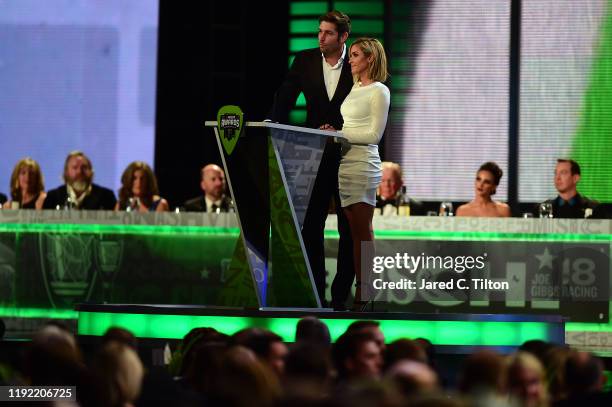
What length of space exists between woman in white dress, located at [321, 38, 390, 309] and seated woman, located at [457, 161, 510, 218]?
264cm

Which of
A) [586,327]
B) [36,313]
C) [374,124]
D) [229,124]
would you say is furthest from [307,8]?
[229,124]

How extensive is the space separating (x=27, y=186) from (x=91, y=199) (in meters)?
0.52

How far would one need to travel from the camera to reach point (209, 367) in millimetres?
4160

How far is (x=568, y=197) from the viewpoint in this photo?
28.3 ft

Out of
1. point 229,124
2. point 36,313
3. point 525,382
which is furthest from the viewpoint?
point 36,313

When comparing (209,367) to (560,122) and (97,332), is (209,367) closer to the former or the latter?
(97,332)

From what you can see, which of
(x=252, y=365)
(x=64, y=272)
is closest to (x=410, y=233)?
(x=64, y=272)

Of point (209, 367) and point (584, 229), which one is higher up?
point (584, 229)

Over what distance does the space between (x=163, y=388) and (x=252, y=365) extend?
0.81 metres

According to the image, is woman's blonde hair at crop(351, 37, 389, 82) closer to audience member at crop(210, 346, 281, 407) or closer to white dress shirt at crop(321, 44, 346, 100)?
white dress shirt at crop(321, 44, 346, 100)

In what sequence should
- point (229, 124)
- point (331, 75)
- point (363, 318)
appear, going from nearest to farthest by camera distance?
point (229, 124), point (363, 318), point (331, 75)

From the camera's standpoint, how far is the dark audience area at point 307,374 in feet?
9.37

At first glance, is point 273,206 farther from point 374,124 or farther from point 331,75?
point 331,75

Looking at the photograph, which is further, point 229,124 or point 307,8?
point 307,8
